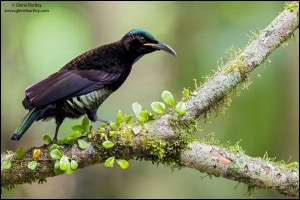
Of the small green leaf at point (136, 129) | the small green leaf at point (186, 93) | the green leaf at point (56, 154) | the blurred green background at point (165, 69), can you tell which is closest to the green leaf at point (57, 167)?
the green leaf at point (56, 154)

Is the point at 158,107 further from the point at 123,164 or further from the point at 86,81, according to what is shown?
the point at 86,81

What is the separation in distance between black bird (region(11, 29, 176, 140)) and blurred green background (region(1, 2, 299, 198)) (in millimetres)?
1630

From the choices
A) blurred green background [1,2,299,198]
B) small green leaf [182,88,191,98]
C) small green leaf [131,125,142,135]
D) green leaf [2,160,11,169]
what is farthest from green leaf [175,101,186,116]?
blurred green background [1,2,299,198]

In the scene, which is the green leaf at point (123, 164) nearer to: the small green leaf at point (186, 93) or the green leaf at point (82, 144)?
the green leaf at point (82, 144)

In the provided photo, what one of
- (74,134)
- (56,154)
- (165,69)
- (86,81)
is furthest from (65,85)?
(165,69)

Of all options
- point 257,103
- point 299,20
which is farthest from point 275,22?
point 257,103

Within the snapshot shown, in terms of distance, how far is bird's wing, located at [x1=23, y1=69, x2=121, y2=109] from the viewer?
261cm

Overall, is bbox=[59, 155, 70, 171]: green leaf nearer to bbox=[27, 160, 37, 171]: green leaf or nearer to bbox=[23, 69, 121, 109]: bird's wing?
bbox=[27, 160, 37, 171]: green leaf

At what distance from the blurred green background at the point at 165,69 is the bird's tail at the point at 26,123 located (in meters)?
1.82

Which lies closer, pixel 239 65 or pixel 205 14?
pixel 239 65

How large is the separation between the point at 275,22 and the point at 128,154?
1065 mm

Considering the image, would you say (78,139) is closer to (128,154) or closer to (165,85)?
(128,154)

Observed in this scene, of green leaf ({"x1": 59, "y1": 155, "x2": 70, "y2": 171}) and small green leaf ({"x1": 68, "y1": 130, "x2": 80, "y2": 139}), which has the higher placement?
small green leaf ({"x1": 68, "y1": 130, "x2": 80, "y2": 139})

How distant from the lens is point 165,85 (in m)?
6.17
